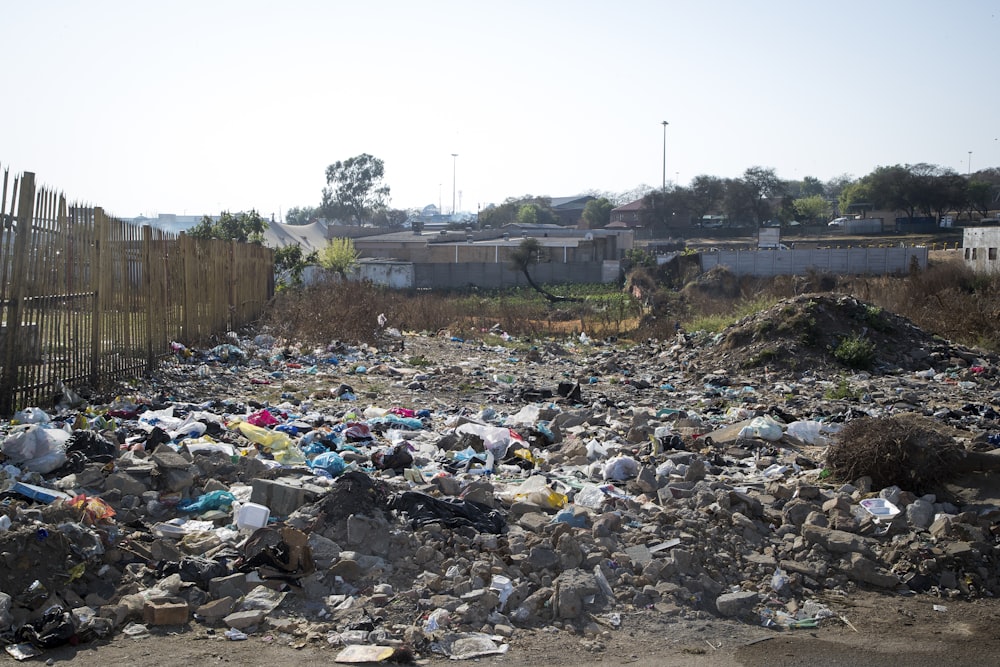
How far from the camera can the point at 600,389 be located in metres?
11.4

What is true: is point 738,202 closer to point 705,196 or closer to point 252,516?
point 705,196

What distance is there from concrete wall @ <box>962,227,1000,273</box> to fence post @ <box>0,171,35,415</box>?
102ft

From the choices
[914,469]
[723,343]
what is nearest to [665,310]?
[723,343]

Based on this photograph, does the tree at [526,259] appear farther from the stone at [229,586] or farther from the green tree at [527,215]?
the green tree at [527,215]

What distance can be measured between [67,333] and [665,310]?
61.9 ft

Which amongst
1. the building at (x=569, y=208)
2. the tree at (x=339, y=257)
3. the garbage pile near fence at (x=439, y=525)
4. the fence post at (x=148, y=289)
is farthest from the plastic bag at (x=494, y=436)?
the building at (x=569, y=208)

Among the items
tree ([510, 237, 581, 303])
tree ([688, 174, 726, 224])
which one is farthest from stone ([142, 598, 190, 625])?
tree ([688, 174, 726, 224])

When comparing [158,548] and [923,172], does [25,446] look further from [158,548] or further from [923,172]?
[923,172]

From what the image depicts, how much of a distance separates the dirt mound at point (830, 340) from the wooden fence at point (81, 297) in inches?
326

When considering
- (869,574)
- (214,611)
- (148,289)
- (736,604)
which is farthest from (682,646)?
(148,289)

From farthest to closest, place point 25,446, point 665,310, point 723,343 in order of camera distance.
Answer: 1. point 665,310
2. point 723,343
3. point 25,446

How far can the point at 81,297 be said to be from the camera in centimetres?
791

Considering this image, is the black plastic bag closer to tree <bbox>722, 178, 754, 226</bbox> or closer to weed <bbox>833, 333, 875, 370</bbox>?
weed <bbox>833, 333, 875, 370</bbox>

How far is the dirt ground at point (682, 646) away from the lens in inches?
146
